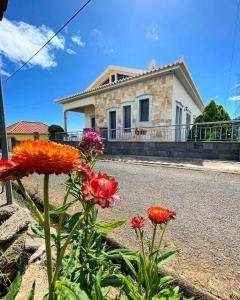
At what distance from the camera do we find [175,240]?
2.03 meters

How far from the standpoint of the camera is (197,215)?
2.69m

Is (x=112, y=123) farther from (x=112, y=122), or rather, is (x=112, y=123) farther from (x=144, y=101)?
(x=144, y=101)

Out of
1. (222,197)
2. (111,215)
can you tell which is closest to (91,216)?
(111,215)

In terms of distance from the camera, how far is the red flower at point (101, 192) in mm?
533

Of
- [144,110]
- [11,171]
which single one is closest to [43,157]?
[11,171]

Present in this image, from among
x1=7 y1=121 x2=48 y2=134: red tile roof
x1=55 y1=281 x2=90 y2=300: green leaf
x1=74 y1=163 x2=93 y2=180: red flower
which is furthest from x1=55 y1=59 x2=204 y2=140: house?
x1=7 y1=121 x2=48 y2=134: red tile roof

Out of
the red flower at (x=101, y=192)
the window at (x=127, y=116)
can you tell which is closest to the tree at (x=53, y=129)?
the window at (x=127, y=116)

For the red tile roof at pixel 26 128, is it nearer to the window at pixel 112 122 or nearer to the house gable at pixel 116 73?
the house gable at pixel 116 73

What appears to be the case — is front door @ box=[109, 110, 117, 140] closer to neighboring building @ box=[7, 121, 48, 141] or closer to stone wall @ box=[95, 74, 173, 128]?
stone wall @ box=[95, 74, 173, 128]

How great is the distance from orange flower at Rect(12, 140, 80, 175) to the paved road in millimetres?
1452

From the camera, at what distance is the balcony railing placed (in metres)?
7.67

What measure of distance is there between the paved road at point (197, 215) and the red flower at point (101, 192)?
1.33m

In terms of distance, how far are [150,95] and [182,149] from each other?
12.4ft

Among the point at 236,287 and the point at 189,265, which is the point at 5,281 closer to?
the point at 189,265
